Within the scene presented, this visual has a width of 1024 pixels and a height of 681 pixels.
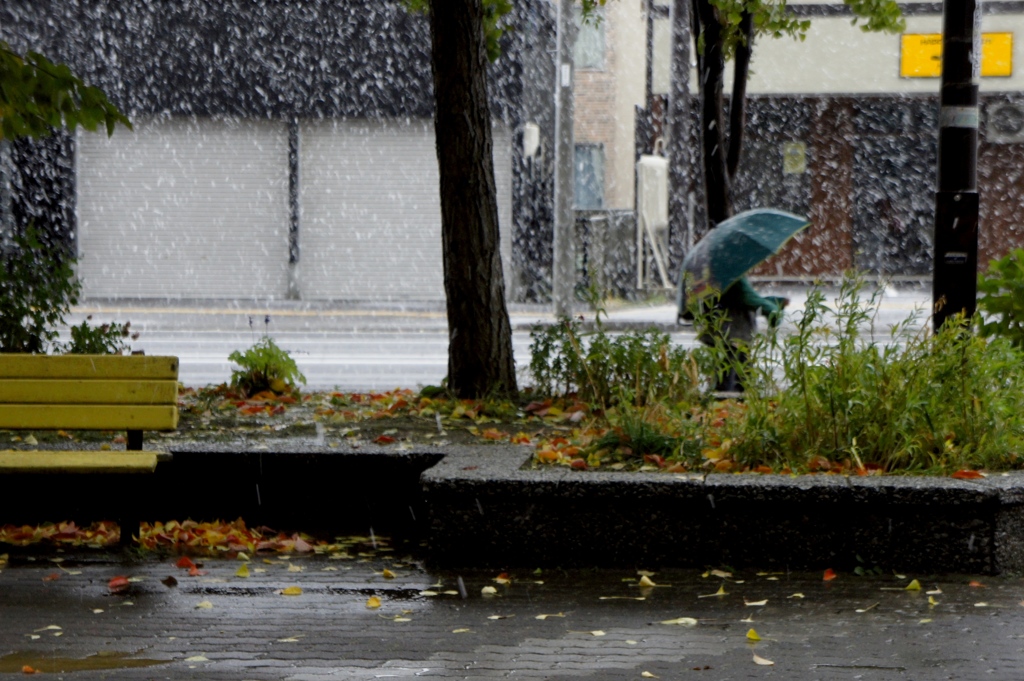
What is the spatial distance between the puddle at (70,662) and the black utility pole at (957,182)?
5216 mm

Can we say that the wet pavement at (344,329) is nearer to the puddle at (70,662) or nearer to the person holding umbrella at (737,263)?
the person holding umbrella at (737,263)

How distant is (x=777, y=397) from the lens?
6.63m

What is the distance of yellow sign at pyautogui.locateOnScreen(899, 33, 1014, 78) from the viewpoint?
26188 millimetres

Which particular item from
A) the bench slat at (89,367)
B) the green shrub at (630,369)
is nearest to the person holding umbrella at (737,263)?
the green shrub at (630,369)

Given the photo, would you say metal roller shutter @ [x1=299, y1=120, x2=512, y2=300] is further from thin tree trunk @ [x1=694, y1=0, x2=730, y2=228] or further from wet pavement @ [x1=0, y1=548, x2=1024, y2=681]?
wet pavement @ [x1=0, y1=548, x2=1024, y2=681]

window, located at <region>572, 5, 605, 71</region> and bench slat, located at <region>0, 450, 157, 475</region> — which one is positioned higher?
window, located at <region>572, 5, 605, 71</region>

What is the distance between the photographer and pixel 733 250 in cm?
887

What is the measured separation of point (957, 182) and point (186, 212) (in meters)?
19.8

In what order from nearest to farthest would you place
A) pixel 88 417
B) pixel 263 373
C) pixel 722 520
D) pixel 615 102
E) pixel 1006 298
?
pixel 722 520, pixel 88 417, pixel 1006 298, pixel 263 373, pixel 615 102

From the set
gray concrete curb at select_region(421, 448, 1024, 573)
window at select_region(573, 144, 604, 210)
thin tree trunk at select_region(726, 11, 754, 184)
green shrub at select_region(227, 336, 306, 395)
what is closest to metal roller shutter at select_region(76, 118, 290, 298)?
window at select_region(573, 144, 604, 210)

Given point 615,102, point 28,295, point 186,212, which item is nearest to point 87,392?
point 28,295

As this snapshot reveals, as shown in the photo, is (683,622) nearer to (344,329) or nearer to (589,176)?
(344,329)

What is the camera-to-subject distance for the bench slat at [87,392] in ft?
22.2

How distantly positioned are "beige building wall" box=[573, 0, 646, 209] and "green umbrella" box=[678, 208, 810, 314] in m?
18.7
